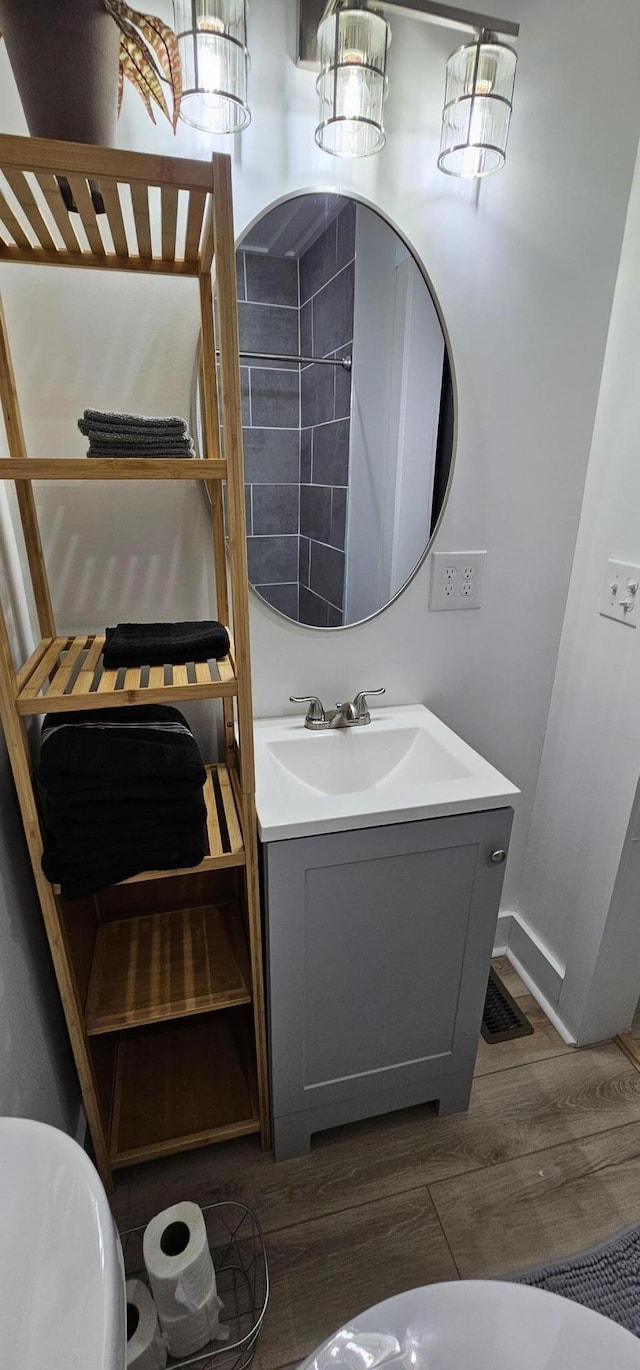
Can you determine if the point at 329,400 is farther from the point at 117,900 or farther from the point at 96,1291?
the point at 96,1291

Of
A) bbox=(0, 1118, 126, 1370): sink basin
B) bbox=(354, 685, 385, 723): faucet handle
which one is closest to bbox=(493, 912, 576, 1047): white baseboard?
bbox=(354, 685, 385, 723): faucet handle

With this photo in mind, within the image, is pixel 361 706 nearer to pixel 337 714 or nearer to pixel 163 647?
pixel 337 714

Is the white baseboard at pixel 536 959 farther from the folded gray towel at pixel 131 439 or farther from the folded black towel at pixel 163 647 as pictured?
the folded gray towel at pixel 131 439

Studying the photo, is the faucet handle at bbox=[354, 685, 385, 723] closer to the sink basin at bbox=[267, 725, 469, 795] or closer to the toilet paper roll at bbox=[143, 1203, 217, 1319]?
the sink basin at bbox=[267, 725, 469, 795]

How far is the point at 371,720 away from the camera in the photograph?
56.4 inches

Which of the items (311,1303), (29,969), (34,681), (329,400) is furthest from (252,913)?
(329,400)

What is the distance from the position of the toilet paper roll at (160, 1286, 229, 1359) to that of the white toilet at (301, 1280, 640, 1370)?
42 cm

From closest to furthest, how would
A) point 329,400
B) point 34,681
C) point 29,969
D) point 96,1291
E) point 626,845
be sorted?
point 96,1291
point 34,681
point 29,969
point 329,400
point 626,845

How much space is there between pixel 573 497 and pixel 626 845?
81cm

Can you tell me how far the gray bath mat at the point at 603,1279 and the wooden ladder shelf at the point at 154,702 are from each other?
1.90 ft

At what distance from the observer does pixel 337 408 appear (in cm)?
128

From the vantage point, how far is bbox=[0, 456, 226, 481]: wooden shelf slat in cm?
76

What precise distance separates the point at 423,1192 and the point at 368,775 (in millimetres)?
845

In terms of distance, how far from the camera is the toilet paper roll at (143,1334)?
945 mm
